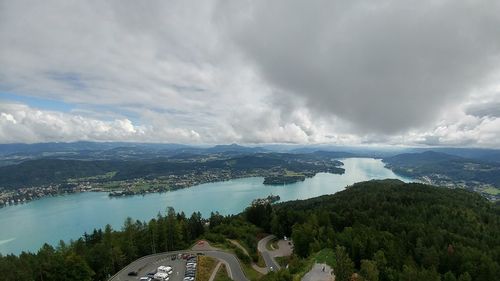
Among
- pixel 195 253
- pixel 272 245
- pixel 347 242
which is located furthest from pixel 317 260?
pixel 272 245

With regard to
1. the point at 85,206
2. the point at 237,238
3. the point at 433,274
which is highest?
the point at 433,274

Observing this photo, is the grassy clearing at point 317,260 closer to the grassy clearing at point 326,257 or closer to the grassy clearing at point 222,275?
the grassy clearing at point 326,257

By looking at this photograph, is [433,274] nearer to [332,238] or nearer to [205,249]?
[332,238]

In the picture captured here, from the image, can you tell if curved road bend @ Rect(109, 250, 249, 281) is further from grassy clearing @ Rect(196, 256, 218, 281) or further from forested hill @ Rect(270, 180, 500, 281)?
forested hill @ Rect(270, 180, 500, 281)

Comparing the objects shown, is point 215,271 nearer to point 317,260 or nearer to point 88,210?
point 317,260

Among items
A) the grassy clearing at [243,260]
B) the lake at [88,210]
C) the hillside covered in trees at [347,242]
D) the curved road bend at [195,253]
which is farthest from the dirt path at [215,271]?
the lake at [88,210]

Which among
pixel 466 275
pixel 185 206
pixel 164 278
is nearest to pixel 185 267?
pixel 164 278

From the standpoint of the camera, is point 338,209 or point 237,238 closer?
point 237,238
